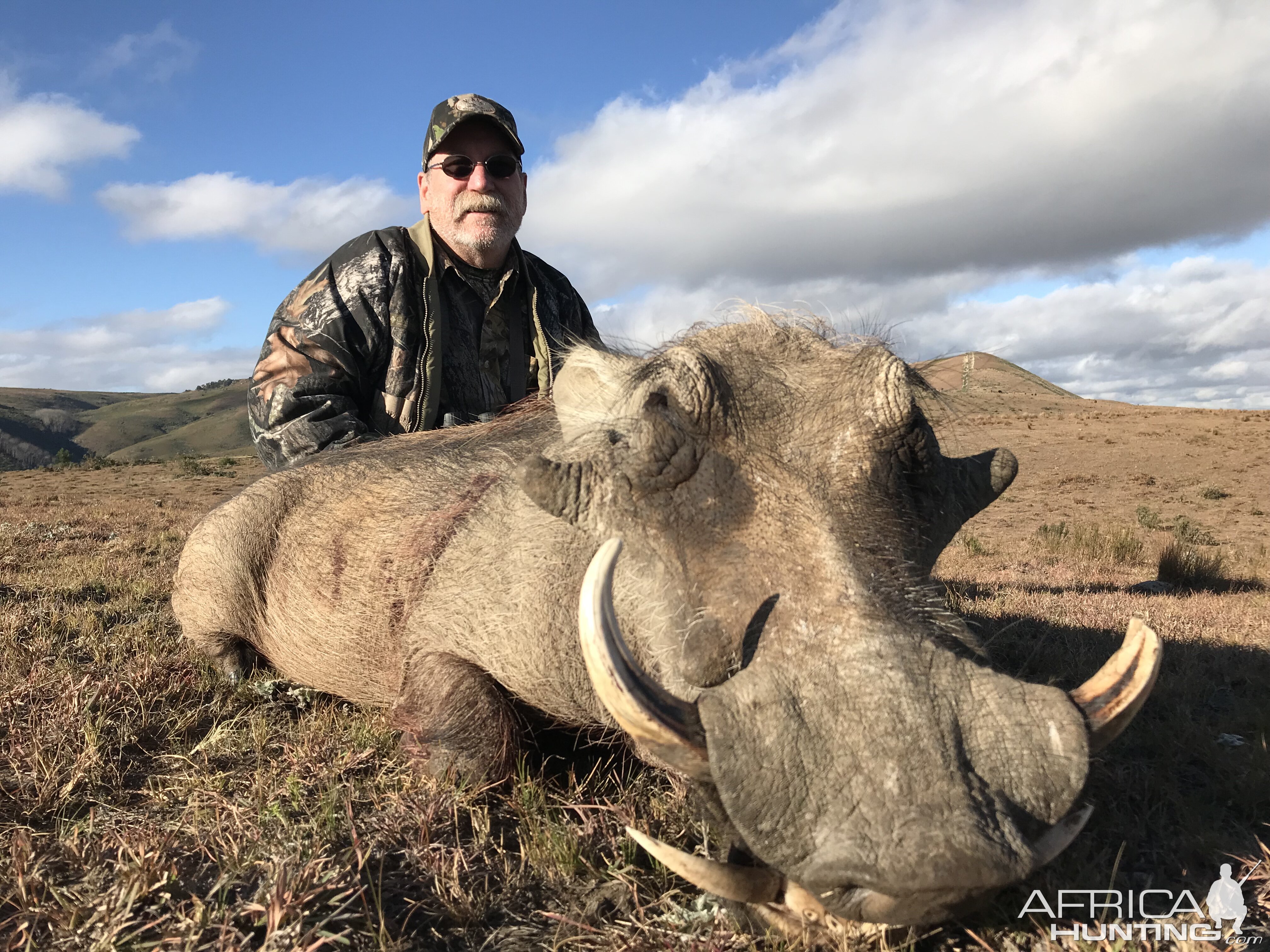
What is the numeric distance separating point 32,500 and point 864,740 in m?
18.5

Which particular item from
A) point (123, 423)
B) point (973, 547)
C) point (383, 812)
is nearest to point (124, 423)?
point (123, 423)

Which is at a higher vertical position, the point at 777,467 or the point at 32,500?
the point at 777,467

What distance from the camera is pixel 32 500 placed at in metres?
15.9

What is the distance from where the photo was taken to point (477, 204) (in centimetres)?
523

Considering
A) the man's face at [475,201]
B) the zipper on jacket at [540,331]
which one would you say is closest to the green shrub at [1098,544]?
the zipper on jacket at [540,331]

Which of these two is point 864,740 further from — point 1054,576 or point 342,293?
point 1054,576

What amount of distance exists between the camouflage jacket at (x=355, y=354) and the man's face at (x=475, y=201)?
251 mm

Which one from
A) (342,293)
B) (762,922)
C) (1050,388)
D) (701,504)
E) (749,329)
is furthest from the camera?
(1050,388)

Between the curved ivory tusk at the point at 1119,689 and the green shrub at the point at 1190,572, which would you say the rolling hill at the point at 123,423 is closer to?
the green shrub at the point at 1190,572

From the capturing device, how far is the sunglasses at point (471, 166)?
5.36m

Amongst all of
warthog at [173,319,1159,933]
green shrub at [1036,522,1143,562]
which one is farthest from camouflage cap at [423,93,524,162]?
green shrub at [1036,522,1143,562]

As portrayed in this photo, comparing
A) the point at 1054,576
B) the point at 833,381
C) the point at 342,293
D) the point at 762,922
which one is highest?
the point at 342,293

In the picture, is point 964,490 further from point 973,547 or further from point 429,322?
point 973,547

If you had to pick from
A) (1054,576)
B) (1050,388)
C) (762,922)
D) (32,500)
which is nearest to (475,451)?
(762,922)
